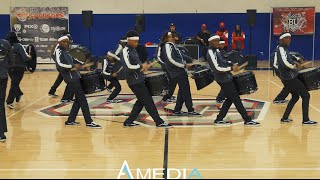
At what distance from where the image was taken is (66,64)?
10.3 meters

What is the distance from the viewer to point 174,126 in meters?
10.9

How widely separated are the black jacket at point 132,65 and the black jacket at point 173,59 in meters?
1.52

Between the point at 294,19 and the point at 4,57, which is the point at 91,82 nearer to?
the point at 4,57

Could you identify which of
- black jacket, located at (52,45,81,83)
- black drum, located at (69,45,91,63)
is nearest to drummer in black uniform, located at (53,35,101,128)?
black jacket, located at (52,45,81,83)

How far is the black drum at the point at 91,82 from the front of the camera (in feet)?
35.3

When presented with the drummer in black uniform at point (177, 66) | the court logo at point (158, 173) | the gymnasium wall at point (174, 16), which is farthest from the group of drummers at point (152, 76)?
the gymnasium wall at point (174, 16)

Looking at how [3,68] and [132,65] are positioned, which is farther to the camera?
[132,65]

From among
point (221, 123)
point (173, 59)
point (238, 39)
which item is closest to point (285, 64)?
point (221, 123)

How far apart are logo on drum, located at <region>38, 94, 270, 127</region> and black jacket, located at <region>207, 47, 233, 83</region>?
1.09 meters

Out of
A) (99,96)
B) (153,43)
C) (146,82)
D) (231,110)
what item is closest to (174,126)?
(146,82)

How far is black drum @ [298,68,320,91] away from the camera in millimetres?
10695

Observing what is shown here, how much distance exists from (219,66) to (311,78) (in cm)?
191

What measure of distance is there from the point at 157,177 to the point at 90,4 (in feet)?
64.4

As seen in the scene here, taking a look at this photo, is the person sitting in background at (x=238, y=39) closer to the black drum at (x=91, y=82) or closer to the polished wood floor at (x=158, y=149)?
the polished wood floor at (x=158, y=149)
